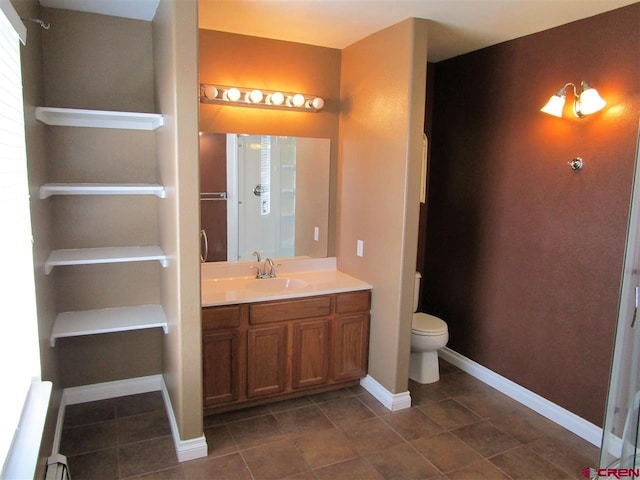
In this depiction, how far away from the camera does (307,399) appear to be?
128 inches

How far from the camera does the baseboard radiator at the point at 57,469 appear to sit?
2.19 metres

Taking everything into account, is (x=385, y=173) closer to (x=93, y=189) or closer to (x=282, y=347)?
(x=282, y=347)

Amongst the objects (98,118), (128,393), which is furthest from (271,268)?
(98,118)

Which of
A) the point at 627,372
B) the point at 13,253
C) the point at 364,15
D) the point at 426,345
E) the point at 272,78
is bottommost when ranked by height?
the point at 426,345

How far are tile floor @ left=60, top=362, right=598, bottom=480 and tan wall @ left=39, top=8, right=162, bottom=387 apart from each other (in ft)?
1.20

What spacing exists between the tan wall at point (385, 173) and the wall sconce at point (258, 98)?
296mm

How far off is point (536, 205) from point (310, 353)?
1736 millimetres

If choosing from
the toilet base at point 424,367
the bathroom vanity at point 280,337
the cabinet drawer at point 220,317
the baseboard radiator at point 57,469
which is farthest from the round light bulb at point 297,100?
the baseboard radiator at point 57,469

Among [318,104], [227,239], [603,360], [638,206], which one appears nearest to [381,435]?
[603,360]

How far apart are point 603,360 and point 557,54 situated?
5.96ft

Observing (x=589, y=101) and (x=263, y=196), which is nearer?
(x=589, y=101)

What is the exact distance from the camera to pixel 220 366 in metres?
2.89

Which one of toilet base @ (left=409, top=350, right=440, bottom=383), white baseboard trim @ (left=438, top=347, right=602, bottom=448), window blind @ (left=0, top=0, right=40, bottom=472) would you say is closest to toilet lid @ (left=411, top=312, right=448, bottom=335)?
toilet base @ (left=409, top=350, right=440, bottom=383)

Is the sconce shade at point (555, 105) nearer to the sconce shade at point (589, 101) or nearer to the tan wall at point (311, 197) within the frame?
the sconce shade at point (589, 101)
